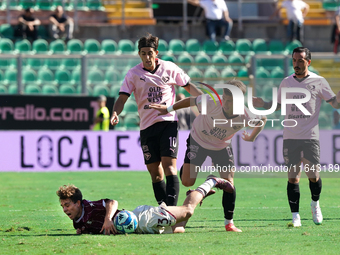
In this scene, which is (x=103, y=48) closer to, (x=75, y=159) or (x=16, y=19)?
(x=16, y=19)

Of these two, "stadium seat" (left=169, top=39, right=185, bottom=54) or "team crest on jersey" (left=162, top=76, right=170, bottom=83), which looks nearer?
"team crest on jersey" (left=162, top=76, right=170, bottom=83)

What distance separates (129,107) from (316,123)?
376 inches

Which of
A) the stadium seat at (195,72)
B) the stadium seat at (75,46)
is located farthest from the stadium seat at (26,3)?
the stadium seat at (195,72)

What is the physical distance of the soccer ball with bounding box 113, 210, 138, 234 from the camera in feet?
19.7

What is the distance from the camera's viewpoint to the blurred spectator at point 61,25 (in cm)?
1995

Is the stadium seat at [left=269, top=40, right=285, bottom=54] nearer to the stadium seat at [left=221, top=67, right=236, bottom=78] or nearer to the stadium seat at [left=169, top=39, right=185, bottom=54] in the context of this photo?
the stadium seat at [left=169, top=39, right=185, bottom=54]

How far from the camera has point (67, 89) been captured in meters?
16.4

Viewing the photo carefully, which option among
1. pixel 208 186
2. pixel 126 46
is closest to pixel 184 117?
pixel 126 46

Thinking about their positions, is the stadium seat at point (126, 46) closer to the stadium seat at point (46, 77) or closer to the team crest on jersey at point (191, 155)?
the stadium seat at point (46, 77)

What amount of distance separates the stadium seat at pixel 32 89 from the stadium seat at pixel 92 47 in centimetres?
336

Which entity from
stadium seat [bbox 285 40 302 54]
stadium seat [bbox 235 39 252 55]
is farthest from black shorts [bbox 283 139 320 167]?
stadium seat [bbox 285 40 302 54]

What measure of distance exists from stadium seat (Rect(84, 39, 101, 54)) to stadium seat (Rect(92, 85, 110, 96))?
11.2 feet

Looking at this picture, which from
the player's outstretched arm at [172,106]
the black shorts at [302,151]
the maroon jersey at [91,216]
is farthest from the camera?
the black shorts at [302,151]

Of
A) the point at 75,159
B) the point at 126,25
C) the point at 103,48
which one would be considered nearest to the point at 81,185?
the point at 75,159
